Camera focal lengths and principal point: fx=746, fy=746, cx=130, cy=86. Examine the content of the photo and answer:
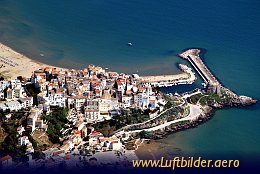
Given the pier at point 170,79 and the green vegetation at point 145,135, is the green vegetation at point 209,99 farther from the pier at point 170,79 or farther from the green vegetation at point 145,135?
the green vegetation at point 145,135

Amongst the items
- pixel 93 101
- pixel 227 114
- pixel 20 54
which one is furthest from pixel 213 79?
pixel 20 54

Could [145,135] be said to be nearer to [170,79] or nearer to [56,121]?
[56,121]

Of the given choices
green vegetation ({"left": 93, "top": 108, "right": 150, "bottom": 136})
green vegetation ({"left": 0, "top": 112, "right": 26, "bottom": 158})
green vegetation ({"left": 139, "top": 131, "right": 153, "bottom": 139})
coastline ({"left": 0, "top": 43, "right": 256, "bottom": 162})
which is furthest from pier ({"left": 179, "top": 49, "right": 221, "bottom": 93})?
green vegetation ({"left": 0, "top": 112, "right": 26, "bottom": 158})

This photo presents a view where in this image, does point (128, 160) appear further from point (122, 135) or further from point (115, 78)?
point (115, 78)

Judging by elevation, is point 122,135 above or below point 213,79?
below

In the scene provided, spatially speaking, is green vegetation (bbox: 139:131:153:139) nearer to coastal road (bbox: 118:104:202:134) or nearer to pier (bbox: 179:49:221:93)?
coastal road (bbox: 118:104:202:134)
